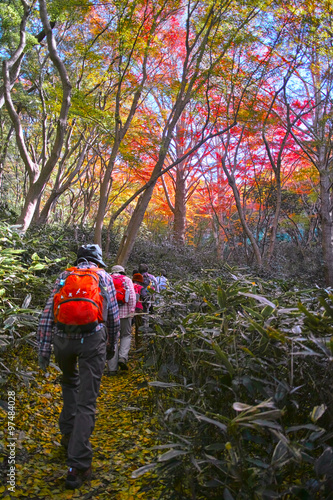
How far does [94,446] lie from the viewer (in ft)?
10.8

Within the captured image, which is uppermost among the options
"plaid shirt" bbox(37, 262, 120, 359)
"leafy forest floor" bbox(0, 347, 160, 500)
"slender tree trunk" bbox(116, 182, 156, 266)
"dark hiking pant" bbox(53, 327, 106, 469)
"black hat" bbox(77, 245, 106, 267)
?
"slender tree trunk" bbox(116, 182, 156, 266)

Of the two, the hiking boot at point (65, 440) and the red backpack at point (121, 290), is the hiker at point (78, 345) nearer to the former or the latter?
the hiking boot at point (65, 440)

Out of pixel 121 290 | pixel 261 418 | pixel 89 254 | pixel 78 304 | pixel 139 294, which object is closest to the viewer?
pixel 261 418

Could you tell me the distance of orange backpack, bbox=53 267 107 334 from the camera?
2738 millimetres

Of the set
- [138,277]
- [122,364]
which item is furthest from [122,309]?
[138,277]

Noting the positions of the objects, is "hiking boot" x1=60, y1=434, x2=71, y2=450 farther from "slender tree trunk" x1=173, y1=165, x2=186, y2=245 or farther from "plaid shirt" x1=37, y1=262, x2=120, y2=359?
"slender tree trunk" x1=173, y1=165, x2=186, y2=245

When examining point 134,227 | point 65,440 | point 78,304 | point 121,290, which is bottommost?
point 65,440

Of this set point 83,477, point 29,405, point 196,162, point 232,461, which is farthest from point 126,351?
point 196,162

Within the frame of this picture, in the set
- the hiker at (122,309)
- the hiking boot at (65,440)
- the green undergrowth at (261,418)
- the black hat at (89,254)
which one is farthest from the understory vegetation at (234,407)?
the hiker at (122,309)

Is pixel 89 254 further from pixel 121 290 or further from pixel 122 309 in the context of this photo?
pixel 122 309

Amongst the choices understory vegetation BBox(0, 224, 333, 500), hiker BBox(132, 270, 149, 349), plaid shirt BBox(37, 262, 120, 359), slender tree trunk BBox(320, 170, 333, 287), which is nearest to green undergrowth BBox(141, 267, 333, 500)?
understory vegetation BBox(0, 224, 333, 500)

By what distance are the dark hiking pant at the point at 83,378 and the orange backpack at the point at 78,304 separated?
0.12 meters

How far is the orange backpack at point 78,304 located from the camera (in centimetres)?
274

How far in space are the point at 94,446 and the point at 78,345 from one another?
118cm
